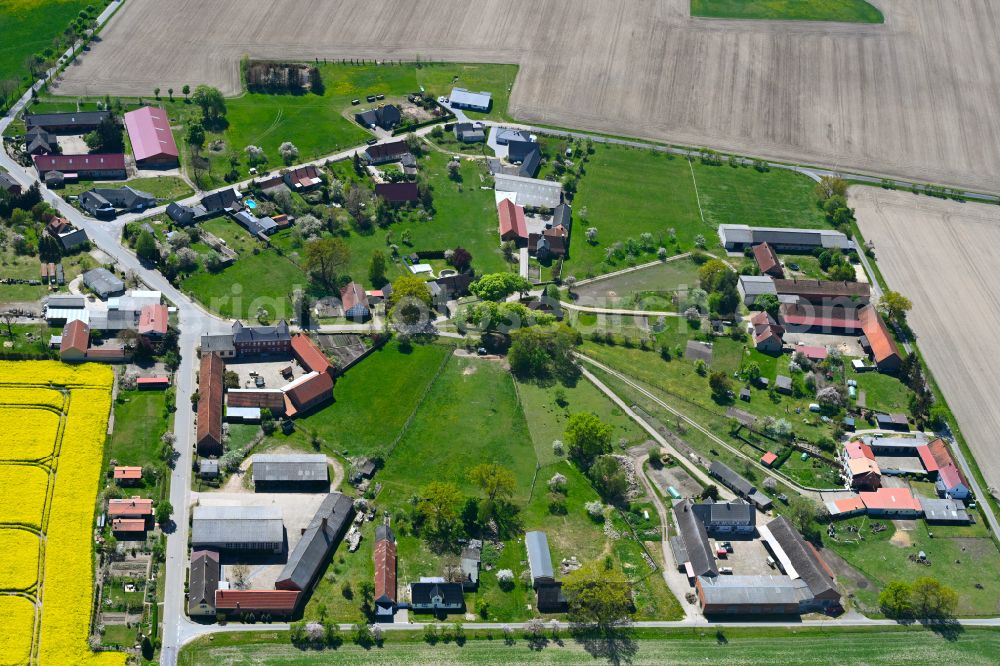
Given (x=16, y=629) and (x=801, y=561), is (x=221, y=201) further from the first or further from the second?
(x=801, y=561)

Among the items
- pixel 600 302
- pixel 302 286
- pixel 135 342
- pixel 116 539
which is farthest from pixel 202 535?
pixel 600 302

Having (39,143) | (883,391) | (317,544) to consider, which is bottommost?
(883,391)

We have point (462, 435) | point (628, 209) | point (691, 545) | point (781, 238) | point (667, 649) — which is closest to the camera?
point (667, 649)

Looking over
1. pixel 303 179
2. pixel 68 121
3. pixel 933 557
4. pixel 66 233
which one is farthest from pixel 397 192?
pixel 933 557

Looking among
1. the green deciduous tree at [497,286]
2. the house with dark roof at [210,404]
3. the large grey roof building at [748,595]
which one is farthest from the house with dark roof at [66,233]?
the large grey roof building at [748,595]

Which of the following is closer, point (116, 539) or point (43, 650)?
point (43, 650)

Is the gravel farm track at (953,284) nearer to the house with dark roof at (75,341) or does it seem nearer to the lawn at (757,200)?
the lawn at (757,200)

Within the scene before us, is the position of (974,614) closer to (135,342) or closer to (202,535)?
(202,535)

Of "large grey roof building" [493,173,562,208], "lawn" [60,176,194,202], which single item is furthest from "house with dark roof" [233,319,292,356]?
"large grey roof building" [493,173,562,208]
